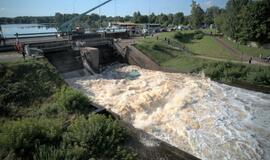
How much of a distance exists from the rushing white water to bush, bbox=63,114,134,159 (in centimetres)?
359

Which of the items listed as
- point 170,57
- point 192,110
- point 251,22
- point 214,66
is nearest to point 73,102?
point 192,110

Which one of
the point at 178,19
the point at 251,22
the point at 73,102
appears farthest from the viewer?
the point at 178,19

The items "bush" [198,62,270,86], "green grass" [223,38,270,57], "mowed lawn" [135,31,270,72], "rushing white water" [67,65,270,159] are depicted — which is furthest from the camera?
"green grass" [223,38,270,57]

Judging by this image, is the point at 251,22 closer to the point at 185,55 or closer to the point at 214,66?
the point at 185,55

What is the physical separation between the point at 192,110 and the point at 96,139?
27.0 feet

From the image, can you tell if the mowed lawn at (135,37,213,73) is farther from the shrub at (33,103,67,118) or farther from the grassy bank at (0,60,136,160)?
the shrub at (33,103,67,118)

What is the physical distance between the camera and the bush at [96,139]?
A: 7.08m

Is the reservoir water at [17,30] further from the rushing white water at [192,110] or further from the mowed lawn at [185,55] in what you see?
the mowed lawn at [185,55]

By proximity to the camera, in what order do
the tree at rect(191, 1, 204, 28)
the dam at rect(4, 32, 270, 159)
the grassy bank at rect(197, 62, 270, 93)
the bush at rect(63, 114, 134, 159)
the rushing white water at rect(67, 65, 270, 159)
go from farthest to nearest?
the tree at rect(191, 1, 204, 28) → the grassy bank at rect(197, 62, 270, 93) → the dam at rect(4, 32, 270, 159) → the rushing white water at rect(67, 65, 270, 159) → the bush at rect(63, 114, 134, 159)

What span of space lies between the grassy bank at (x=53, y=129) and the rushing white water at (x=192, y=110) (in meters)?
3.60

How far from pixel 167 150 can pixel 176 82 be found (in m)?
11.3

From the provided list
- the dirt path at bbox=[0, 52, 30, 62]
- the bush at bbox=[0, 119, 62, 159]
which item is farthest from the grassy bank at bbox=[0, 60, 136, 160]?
the dirt path at bbox=[0, 52, 30, 62]

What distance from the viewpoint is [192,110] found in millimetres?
13898

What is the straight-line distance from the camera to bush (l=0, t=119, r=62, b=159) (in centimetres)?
672
